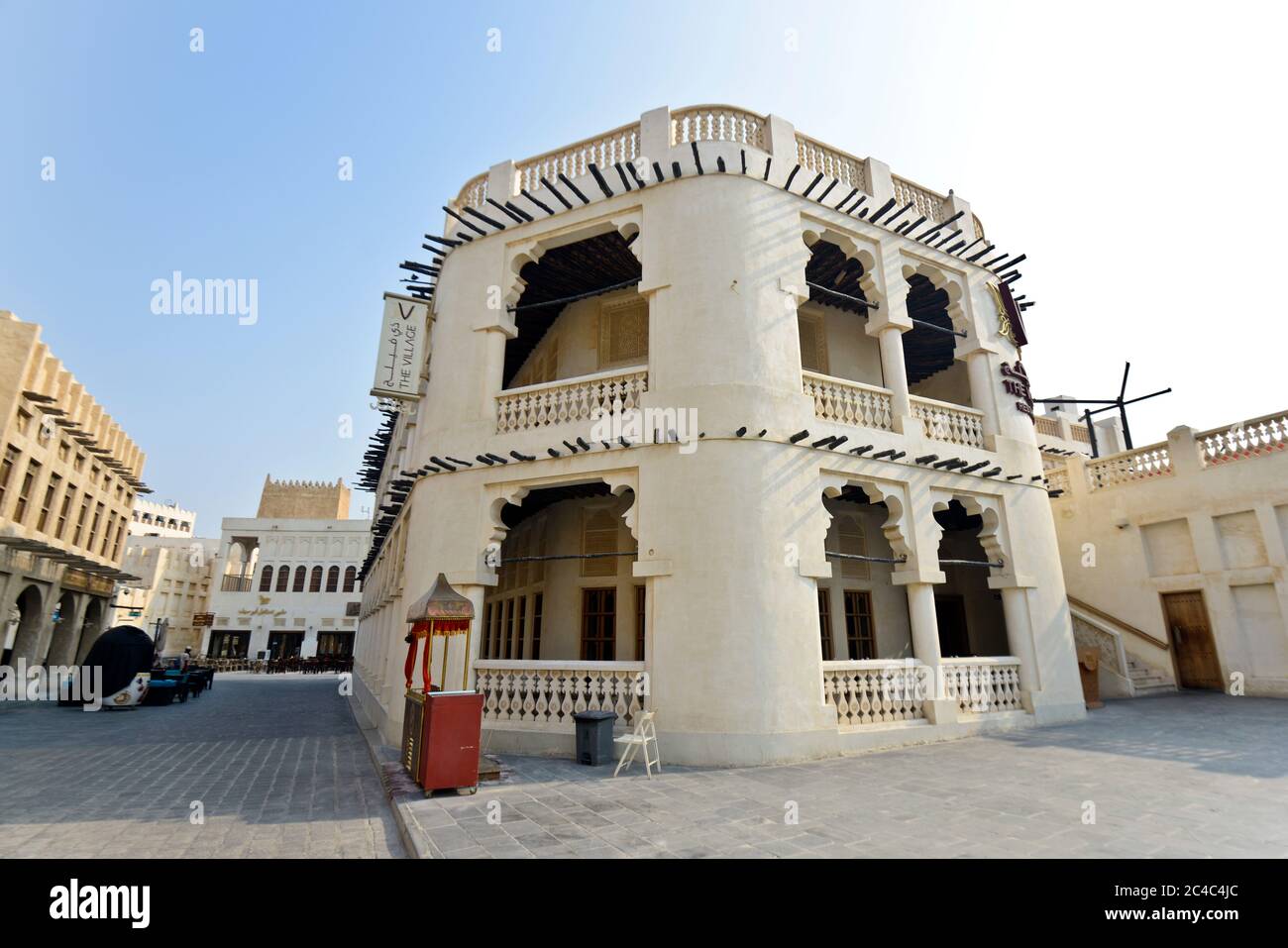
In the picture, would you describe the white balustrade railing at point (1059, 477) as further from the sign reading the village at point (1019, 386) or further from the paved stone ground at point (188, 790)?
the paved stone ground at point (188, 790)

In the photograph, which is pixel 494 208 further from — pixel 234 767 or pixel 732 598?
pixel 234 767

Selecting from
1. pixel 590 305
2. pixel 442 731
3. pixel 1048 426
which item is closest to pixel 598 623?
pixel 442 731

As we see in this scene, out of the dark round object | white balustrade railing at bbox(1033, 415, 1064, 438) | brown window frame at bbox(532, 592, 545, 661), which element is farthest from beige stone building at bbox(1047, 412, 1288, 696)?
the dark round object

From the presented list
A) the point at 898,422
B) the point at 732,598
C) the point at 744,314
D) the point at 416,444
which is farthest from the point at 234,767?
the point at 898,422

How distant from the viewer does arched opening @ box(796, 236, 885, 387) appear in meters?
13.3

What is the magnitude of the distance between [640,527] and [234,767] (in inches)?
275

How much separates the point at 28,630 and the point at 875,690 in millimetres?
32066

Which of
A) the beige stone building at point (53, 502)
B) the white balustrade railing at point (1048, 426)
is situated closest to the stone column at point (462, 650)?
the beige stone building at point (53, 502)

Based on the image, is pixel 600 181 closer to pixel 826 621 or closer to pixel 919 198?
pixel 919 198

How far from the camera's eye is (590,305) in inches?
543

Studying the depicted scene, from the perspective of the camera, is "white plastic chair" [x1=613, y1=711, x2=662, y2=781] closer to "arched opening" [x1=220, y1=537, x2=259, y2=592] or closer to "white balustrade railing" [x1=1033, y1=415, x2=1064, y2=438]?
"white balustrade railing" [x1=1033, y1=415, x2=1064, y2=438]

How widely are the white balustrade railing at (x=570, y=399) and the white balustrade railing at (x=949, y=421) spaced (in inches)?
230

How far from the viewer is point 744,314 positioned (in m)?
10.3

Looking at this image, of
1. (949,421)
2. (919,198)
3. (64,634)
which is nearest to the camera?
(949,421)
